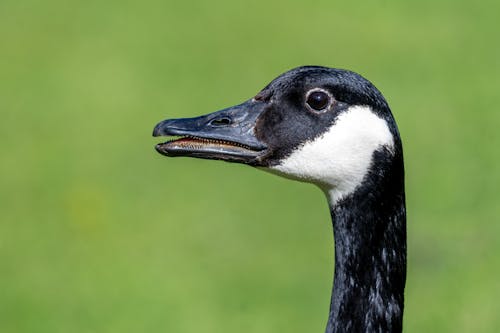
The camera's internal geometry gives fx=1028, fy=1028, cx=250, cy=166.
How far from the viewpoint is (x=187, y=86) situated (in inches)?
373

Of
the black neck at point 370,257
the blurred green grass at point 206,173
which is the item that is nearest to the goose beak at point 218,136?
the black neck at point 370,257

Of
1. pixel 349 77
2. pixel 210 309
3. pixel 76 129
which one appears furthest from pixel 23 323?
pixel 349 77

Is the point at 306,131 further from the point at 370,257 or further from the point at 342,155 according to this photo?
the point at 370,257

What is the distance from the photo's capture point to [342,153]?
3.63 metres

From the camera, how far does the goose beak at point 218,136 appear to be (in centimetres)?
368

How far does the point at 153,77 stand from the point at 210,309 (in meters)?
3.67

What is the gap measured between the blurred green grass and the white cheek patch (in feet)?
8.91

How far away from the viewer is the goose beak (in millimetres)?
3682

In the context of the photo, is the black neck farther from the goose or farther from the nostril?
the nostril

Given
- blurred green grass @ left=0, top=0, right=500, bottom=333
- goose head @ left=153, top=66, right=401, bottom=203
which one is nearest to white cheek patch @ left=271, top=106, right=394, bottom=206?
goose head @ left=153, top=66, right=401, bottom=203

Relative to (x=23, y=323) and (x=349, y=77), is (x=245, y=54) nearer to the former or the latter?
(x=23, y=323)

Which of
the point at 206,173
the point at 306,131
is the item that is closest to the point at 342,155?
the point at 306,131

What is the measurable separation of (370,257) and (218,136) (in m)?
0.70

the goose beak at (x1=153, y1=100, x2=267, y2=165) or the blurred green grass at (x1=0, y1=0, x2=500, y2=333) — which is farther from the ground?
the blurred green grass at (x1=0, y1=0, x2=500, y2=333)
